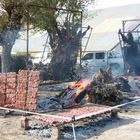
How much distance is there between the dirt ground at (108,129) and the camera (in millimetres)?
8977

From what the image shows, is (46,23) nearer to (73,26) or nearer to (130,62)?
(73,26)

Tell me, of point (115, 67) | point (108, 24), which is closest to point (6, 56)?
point (115, 67)

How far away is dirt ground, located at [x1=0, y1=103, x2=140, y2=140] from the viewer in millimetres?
8977

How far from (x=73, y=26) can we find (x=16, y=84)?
408 inches

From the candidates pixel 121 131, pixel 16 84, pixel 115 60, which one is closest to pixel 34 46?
pixel 115 60

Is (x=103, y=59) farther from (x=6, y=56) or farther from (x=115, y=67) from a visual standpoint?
(x=6, y=56)

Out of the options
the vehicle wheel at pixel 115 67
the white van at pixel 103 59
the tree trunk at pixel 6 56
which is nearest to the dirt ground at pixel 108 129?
the tree trunk at pixel 6 56

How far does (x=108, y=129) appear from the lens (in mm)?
9742

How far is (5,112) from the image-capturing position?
11453mm

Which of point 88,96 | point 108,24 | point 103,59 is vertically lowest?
point 88,96

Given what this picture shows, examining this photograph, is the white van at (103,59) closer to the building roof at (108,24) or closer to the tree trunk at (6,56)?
the building roof at (108,24)

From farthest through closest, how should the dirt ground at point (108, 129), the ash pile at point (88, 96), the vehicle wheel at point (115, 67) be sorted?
the vehicle wheel at point (115, 67) → the ash pile at point (88, 96) → the dirt ground at point (108, 129)

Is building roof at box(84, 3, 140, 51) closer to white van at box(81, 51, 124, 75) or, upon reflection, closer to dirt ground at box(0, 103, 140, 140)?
white van at box(81, 51, 124, 75)

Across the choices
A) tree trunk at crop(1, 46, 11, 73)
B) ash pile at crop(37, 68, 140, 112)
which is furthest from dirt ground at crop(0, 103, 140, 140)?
tree trunk at crop(1, 46, 11, 73)
